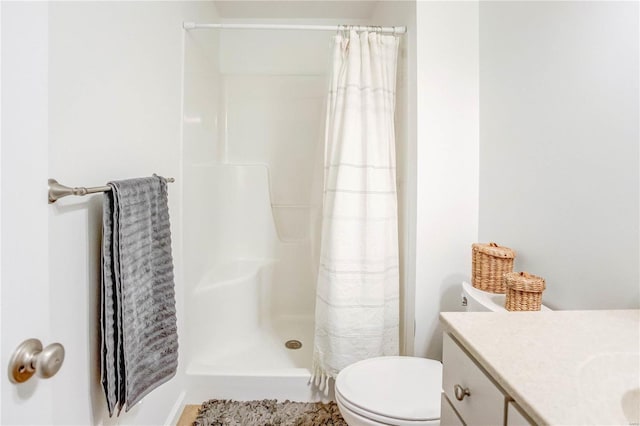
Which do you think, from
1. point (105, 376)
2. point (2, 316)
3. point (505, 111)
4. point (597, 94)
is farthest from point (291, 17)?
point (2, 316)

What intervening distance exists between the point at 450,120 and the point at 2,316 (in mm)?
1641

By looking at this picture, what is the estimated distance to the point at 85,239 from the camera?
0.96 m

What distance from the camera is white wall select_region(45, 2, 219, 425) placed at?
→ 2.82 feet

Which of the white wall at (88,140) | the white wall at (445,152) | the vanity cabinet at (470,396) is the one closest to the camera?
the vanity cabinet at (470,396)

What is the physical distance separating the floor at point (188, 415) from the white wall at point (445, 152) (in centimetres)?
116

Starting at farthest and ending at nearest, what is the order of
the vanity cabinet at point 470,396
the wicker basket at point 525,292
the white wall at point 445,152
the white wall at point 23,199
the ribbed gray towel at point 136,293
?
the white wall at point 445,152 < the wicker basket at point 525,292 < the ribbed gray towel at point 136,293 < the vanity cabinet at point 470,396 < the white wall at point 23,199

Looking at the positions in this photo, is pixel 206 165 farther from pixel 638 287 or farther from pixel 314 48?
pixel 638 287

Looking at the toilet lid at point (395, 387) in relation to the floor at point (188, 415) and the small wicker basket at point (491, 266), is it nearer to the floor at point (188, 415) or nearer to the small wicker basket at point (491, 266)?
the small wicker basket at point (491, 266)

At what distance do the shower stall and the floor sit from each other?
0.19 m

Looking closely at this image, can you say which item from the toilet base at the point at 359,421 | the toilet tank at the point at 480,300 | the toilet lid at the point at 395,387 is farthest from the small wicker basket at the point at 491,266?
the toilet base at the point at 359,421

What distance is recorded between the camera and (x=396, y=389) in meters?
1.26

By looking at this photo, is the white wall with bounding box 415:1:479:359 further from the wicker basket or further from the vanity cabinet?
the vanity cabinet

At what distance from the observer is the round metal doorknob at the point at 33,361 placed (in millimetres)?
472

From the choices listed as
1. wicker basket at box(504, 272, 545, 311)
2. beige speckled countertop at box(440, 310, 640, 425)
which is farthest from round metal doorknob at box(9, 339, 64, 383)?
wicker basket at box(504, 272, 545, 311)
